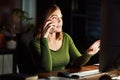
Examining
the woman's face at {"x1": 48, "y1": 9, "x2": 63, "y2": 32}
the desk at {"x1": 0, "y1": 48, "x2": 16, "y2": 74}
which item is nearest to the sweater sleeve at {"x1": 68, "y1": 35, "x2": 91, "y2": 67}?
the woman's face at {"x1": 48, "y1": 9, "x2": 63, "y2": 32}

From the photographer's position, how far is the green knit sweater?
2441 millimetres

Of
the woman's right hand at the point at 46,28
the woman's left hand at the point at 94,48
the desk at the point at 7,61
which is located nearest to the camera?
the woman's right hand at the point at 46,28

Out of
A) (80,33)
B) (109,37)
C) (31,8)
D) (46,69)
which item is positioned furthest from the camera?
(80,33)

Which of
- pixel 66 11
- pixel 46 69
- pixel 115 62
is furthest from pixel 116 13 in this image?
pixel 66 11

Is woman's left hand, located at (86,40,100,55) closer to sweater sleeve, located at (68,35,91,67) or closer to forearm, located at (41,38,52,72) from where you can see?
sweater sleeve, located at (68,35,91,67)

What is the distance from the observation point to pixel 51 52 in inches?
104

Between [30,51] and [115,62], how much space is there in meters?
1.09

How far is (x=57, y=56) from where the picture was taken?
2652 mm

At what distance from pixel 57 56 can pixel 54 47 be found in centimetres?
10

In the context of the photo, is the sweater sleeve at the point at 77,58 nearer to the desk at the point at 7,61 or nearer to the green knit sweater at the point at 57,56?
the green knit sweater at the point at 57,56

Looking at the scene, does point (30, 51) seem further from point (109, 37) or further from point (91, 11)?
point (91, 11)

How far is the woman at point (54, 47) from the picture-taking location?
96.0 inches

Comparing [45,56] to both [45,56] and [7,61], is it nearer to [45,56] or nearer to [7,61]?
[45,56]

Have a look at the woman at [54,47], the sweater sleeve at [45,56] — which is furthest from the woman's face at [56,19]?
the sweater sleeve at [45,56]
